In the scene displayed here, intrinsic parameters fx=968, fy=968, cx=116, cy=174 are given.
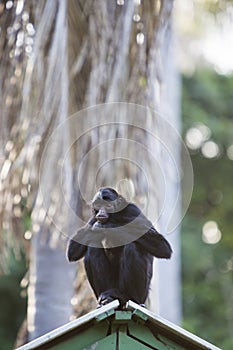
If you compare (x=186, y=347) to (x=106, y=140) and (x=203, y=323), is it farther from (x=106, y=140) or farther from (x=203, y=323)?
(x=203, y=323)

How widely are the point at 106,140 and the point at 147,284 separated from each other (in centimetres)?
160

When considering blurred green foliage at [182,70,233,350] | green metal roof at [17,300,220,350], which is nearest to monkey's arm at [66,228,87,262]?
green metal roof at [17,300,220,350]

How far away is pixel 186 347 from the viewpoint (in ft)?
15.4

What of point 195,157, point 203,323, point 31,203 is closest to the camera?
point 31,203

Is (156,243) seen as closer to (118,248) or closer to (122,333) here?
(118,248)

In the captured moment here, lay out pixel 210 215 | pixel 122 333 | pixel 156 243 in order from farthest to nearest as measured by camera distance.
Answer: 1. pixel 210 215
2. pixel 156 243
3. pixel 122 333

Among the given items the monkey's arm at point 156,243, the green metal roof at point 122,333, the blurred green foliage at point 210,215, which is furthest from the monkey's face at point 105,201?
the blurred green foliage at point 210,215

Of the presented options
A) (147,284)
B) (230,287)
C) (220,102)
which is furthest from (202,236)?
(147,284)

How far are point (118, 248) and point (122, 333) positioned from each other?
1.12 meters

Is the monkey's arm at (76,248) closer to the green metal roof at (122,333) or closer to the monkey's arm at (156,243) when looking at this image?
the monkey's arm at (156,243)

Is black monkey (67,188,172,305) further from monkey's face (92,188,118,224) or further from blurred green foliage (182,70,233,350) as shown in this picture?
blurred green foliage (182,70,233,350)

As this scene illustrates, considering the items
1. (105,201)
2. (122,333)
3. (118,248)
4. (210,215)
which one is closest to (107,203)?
(105,201)

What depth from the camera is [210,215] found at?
21094 millimetres

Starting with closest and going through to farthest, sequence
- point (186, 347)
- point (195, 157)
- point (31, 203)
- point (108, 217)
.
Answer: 1. point (186, 347)
2. point (108, 217)
3. point (31, 203)
4. point (195, 157)
